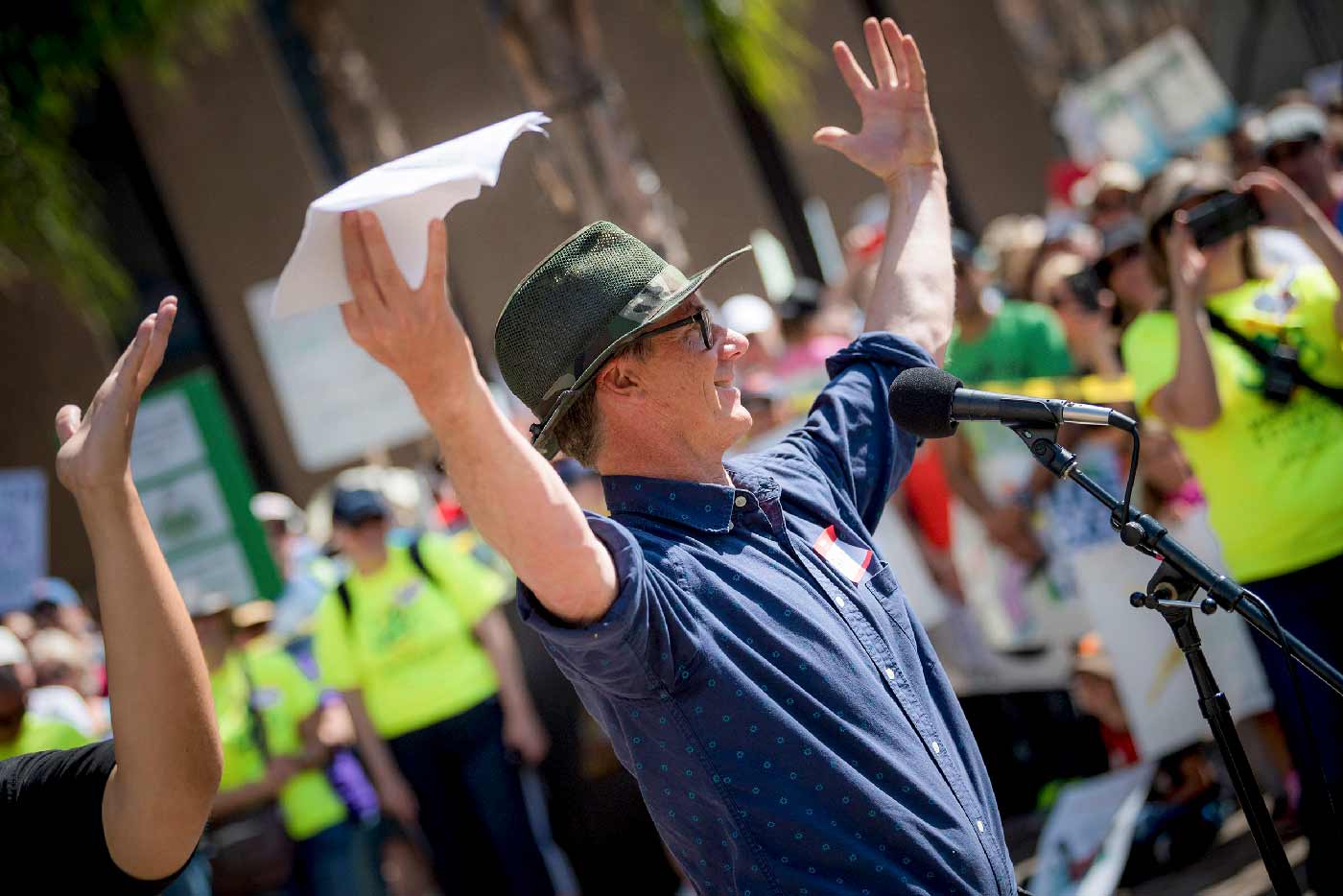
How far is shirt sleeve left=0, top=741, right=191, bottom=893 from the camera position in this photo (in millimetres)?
1949

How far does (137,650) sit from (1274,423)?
3248mm

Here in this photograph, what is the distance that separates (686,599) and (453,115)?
37.5 feet

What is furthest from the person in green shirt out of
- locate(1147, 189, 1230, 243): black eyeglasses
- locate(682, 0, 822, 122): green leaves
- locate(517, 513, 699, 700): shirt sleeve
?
locate(517, 513, 699, 700): shirt sleeve

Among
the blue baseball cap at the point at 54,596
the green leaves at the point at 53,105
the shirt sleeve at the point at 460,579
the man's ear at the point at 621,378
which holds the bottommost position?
the shirt sleeve at the point at 460,579

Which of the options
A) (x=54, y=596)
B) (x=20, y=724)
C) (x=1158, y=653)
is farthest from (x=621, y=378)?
(x=54, y=596)

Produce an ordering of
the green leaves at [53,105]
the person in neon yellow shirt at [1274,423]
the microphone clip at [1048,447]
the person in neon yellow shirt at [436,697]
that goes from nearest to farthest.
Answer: the microphone clip at [1048,447] < the person in neon yellow shirt at [1274,423] < the person in neon yellow shirt at [436,697] < the green leaves at [53,105]

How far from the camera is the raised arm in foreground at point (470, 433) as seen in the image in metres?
1.63

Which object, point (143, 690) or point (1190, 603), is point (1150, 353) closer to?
point (1190, 603)

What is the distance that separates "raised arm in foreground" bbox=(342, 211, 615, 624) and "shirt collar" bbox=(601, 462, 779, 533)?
0.38 metres

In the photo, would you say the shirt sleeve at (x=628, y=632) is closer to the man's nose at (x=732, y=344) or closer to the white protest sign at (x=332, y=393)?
the man's nose at (x=732, y=344)

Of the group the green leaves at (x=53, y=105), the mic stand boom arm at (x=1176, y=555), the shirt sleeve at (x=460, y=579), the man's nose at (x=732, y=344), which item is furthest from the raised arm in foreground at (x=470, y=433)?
the green leaves at (x=53, y=105)

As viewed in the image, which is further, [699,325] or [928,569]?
[928,569]

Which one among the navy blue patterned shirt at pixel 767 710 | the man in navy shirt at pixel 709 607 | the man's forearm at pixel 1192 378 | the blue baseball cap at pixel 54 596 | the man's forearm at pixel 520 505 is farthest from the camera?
the blue baseball cap at pixel 54 596

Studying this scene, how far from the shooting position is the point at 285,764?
239 inches
